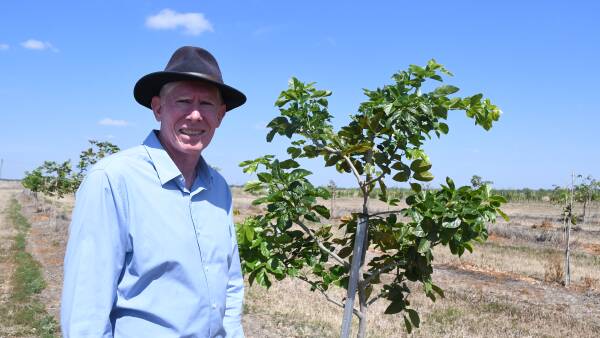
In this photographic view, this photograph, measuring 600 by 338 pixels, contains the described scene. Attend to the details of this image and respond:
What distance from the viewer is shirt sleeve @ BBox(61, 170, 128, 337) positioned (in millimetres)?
1610

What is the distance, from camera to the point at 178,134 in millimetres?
1977

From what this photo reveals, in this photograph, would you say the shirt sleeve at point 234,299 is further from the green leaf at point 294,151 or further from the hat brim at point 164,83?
the green leaf at point 294,151

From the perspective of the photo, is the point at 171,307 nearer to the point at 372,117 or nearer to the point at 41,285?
the point at 372,117

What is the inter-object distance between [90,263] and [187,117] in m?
0.64

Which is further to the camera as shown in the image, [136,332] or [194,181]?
[194,181]

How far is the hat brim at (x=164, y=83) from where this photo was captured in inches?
76.9

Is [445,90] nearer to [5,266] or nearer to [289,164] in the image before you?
[289,164]

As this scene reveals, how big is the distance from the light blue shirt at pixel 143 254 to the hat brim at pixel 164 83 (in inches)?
8.3

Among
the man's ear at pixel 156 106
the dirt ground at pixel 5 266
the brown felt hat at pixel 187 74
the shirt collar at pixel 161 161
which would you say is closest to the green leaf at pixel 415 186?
the brown felt hat at pixel 187 74

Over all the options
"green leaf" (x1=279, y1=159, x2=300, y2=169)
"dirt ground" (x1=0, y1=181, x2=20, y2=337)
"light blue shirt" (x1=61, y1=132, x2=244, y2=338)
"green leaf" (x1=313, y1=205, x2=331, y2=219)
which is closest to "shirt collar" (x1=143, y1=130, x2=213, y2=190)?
"light blue shirt" (x1=61, y1=132, x2=244, y2=338)

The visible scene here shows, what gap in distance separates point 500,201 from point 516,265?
13962 mm

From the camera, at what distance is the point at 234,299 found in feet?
7.60

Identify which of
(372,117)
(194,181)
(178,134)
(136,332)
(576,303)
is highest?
(372,117)

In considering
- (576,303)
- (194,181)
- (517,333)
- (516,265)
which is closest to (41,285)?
(517,333)
